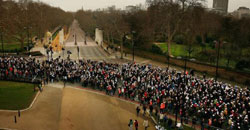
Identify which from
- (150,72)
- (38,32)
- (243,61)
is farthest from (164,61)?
(38,32)

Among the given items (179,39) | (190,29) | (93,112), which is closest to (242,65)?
(190,29)

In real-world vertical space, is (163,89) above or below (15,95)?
above

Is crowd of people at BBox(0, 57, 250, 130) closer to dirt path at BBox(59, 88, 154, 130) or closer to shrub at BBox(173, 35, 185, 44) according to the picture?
dirt path at BBox(59, 88, 154, 130)

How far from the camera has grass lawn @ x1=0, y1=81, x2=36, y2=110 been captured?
21.0 meters

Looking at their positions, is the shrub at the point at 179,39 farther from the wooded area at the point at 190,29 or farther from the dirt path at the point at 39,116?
the dirt path at the point at 39,116

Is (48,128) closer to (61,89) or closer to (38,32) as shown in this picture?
(61,89)

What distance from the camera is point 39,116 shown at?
63.5 feet

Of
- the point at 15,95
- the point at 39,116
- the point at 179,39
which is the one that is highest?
the point at 179,39

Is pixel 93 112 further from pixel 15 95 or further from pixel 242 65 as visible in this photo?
pixel 242 65

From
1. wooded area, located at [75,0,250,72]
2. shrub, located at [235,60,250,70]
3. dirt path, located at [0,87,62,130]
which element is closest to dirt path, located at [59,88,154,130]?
dirt path, located at [0,87,62,130]

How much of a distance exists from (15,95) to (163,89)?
49.9ft

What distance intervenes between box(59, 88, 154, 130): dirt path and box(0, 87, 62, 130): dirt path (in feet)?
2.19

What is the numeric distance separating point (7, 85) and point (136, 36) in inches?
1499

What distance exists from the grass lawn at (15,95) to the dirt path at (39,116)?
965mm
